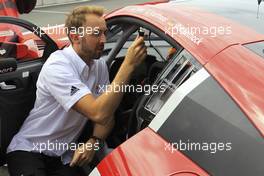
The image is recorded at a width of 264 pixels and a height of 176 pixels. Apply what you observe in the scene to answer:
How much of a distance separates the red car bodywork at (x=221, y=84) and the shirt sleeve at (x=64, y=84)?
49 cm

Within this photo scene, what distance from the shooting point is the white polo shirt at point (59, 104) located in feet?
7.69

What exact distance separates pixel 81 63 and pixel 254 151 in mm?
1234

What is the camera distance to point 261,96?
5.09 feet

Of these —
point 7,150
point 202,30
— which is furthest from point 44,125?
point 202,30

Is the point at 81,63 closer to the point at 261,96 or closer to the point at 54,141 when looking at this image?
the point at 54,141

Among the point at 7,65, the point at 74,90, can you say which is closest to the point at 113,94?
the point at 74,90

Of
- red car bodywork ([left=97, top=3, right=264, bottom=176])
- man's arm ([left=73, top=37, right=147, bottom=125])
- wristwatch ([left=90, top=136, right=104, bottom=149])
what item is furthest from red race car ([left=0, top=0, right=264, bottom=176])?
wristwatch ([left=90, top=136, right=104, bottom=149])

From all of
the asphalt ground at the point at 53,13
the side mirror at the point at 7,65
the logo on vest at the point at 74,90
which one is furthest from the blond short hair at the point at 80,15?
the asphalt ground at the point at 53,13

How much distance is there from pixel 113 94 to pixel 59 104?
0.44 metres

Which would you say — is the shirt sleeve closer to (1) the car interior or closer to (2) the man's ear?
(2) the man's ear

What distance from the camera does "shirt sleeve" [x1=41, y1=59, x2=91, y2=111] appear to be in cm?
229

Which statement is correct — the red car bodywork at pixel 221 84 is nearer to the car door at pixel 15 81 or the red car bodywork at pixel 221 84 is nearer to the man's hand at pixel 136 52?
the man's hand at pixel 136 52

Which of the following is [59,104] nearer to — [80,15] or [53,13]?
[80,15]

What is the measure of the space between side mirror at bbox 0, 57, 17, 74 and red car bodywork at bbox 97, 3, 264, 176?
1.17m
